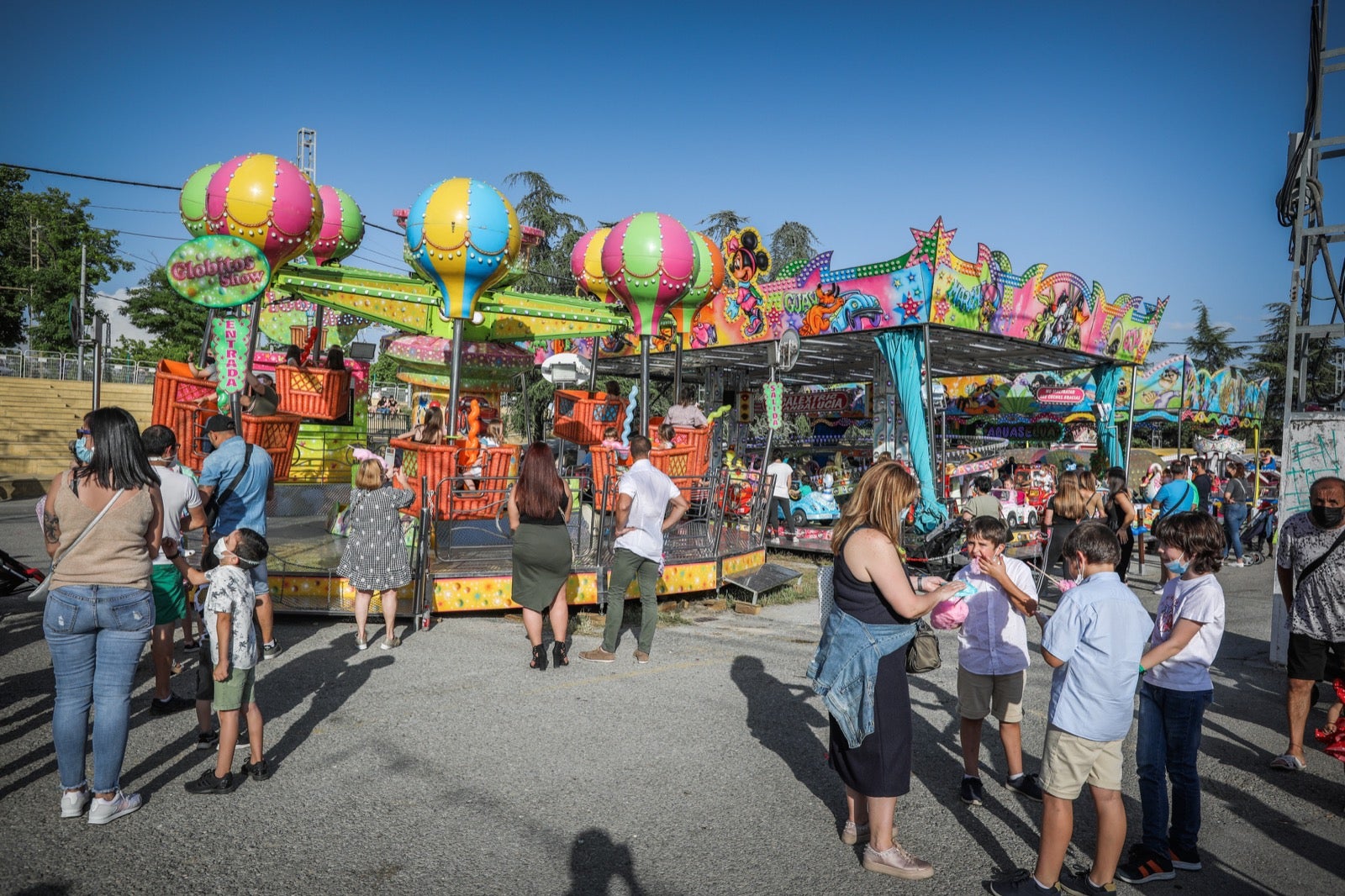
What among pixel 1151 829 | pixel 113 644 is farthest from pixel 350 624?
pixel 1151 829

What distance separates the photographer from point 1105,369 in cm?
1845

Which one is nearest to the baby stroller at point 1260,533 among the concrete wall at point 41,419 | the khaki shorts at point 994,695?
the khaki shorts at point 994,695

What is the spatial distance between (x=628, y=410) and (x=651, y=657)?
178 inches

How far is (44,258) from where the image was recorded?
38688 mm

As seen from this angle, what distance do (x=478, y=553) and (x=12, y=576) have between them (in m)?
3.64

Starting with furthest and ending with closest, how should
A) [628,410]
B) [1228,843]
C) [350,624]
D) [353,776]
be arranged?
[628,410], [350,624], [353,776], [1228,843]

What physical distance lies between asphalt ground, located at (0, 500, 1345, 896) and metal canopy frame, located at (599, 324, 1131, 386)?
31.2 ft

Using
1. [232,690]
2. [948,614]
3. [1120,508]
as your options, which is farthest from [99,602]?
[1120,508]

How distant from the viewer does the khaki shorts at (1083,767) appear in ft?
10.1

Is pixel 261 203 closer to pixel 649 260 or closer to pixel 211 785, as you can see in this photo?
pixel 649 260

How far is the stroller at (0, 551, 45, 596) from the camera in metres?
6.35

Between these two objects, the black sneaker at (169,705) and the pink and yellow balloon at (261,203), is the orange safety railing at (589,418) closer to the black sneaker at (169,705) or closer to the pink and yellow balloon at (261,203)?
the pink and yellow balloon at (261,203)

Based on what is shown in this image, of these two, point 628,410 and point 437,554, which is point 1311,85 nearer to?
point 628,410

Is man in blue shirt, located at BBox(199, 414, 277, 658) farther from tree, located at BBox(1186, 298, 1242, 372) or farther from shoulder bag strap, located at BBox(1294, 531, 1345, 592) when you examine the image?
tree, located at BBox(1186, 298, 1242, 372)
